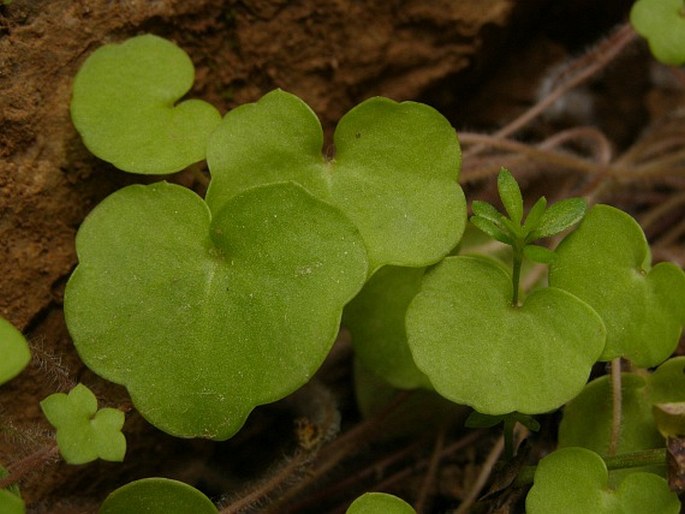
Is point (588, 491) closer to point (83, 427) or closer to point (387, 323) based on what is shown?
point (387, 323)

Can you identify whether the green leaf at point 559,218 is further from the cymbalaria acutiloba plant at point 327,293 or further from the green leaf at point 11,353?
the green leaf at point 11,353

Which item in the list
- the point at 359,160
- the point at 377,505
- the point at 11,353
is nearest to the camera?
the point at 11,353

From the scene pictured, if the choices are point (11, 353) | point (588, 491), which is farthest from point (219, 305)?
point (588, 491)

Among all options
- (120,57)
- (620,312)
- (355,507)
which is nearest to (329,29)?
(120,57)

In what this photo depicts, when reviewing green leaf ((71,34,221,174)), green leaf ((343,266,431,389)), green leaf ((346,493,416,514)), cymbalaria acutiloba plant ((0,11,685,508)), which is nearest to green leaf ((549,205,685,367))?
cymbalaria acutiloba plant ((0,11,685,508))

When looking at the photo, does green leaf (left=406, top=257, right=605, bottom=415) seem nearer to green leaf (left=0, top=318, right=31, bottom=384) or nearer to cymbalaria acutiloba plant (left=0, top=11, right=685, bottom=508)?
cymbalaria acutiloba plant (left=0, top=11, right=685, bottom=508)

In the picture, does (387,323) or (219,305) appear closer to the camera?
(219,305)
